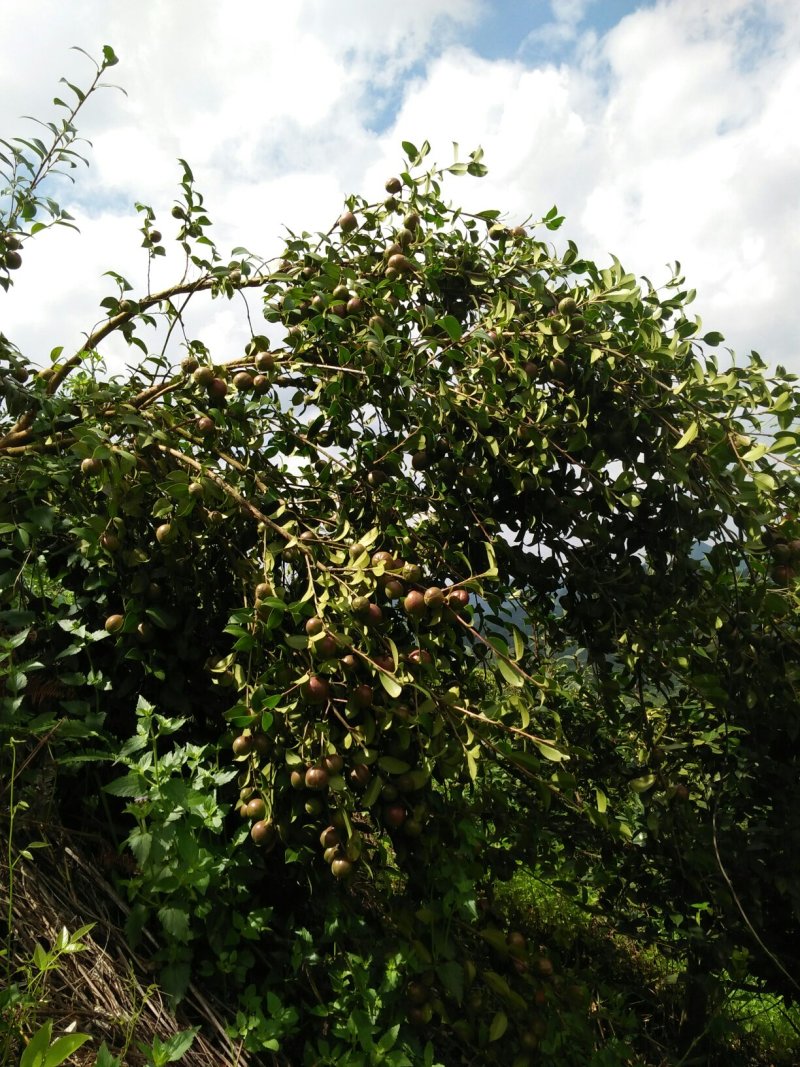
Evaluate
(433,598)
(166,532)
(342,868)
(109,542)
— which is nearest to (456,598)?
(433,598)

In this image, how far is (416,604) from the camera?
5.44 ft

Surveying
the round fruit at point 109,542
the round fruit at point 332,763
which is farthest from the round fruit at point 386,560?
the round fruit at point 109,542

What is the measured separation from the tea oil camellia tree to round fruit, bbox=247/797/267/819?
0.04 metres

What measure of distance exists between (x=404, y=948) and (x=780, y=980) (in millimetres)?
1848

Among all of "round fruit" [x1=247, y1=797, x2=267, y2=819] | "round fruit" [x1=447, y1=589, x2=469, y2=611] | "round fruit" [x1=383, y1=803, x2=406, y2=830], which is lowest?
"round fruit" [x1=247, y1=797, x2=267, y2=819]

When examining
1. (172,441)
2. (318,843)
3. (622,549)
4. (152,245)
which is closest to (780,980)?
(622,549)

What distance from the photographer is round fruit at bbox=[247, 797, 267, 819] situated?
5.72 ft

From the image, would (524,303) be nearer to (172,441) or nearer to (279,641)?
(172,441)

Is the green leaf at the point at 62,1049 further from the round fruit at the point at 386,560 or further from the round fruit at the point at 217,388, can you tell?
the round fruit at the point at 217,388

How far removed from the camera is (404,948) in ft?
6.00

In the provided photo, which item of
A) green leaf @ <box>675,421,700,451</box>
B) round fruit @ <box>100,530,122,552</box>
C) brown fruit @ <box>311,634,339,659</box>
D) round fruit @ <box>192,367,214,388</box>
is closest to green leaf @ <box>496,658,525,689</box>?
brown fruit @ <box>311,634,339,659</box>

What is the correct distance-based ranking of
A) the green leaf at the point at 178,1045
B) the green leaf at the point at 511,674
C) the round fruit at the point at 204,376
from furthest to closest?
the round fruit at the point at 204,376
the green leaf at the point at 511,674
the green leaf at the point at 178,1045

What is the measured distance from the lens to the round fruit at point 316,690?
170 cm

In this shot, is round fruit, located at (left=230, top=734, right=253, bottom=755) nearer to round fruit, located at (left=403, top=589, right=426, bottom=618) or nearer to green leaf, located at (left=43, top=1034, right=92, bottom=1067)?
round fruit, located at (left=403, top=589, right=426, bottom=618)
